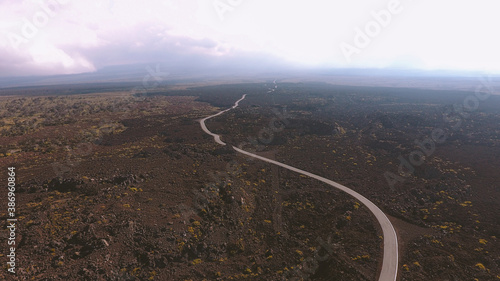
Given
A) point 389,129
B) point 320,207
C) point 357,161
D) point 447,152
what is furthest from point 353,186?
point 389,129

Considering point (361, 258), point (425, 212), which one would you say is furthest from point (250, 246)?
point (425, 212)

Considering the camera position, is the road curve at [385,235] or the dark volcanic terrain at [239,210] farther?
the road curve at [385,235]

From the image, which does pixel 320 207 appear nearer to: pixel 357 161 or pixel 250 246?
pixel 250 246

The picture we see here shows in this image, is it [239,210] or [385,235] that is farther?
[239,210]

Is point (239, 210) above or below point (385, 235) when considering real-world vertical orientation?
above

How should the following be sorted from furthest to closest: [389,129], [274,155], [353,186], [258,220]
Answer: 1. [389,129]
2. [274,155]
3. [353,186]
4. [258,220]

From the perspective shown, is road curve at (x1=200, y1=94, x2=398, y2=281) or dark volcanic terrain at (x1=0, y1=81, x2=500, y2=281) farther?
road curve at (x1=200, y1=94, x2=398, y2=281)

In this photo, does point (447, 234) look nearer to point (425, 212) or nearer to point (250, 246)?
point (425, 212)

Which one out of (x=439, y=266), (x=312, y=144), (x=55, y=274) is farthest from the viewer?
(x=312, y=144)

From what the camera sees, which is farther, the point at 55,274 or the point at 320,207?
the point at 320,207

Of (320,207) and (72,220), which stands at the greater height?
(72,220)
